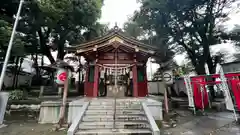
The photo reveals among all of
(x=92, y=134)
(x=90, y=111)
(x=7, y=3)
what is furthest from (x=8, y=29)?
(x=92, y=134)

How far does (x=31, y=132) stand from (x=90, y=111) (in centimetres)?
290

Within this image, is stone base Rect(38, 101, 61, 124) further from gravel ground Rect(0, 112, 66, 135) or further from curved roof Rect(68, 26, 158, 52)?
curved roof Rect(68, 26, 158, 52)

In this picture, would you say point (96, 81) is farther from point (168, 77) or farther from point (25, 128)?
point (168, 77)

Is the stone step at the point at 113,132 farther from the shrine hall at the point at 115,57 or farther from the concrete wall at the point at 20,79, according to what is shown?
the concrete wall at the point at 20,79

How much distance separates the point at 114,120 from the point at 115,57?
4.87 metres

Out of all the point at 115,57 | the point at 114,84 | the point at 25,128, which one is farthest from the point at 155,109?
the point at 25,128

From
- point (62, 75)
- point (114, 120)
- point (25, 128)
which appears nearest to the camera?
point (114, 120)

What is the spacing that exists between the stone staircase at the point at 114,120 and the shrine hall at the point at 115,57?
83.4 inches

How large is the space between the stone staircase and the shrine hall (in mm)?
2118

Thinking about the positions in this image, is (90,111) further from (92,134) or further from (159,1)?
(159,1)

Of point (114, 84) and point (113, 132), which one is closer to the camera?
point (113, 132)

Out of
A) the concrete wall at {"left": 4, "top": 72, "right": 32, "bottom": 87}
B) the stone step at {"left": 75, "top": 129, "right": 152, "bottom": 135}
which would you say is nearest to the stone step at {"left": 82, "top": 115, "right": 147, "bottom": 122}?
the stone step at {"left": 75, "top": 129, "right": 152, "bottom": 135}

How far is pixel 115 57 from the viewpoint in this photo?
9578 mm

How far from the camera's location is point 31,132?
20.2 feet
